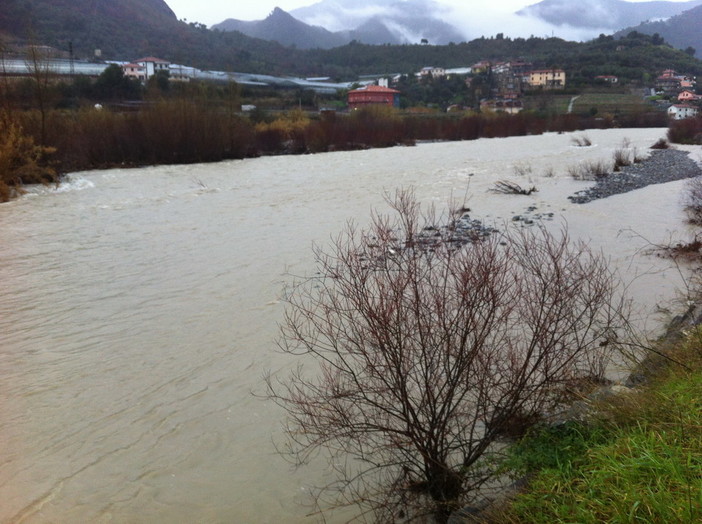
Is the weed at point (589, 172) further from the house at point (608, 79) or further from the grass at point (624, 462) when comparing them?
the house at point (608, 79)

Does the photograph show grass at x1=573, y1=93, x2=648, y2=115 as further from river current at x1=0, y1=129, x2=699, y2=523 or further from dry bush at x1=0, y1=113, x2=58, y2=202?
dry bush at x1=0, y1=113, x2=58, y2=202

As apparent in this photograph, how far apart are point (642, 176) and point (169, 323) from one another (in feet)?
57.4

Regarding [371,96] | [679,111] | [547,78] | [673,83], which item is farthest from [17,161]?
[547,78]

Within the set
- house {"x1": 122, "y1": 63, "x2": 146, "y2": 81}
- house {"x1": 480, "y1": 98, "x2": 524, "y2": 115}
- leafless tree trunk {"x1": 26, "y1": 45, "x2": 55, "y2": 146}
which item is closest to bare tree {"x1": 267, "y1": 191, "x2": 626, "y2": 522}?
leafless tree trunk {"x1": 26, "y1": 45, "x2": 55, "y2": 146}

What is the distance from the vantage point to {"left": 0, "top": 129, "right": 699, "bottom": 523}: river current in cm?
401

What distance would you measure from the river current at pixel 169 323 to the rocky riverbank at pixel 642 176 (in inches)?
29.6

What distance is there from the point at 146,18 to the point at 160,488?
6189cm

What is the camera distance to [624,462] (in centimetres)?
258

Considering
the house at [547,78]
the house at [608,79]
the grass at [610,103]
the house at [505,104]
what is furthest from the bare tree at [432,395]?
the house at [547,78]

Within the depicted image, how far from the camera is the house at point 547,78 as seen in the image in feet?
270

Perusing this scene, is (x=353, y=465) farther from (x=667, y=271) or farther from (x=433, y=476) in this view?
(x=667, y=271)

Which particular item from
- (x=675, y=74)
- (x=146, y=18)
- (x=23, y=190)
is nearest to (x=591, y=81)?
(x=675, y=74)

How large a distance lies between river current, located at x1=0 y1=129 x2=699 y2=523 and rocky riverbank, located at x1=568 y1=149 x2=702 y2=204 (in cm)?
75

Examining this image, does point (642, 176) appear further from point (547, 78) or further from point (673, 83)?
point (547, 78)
